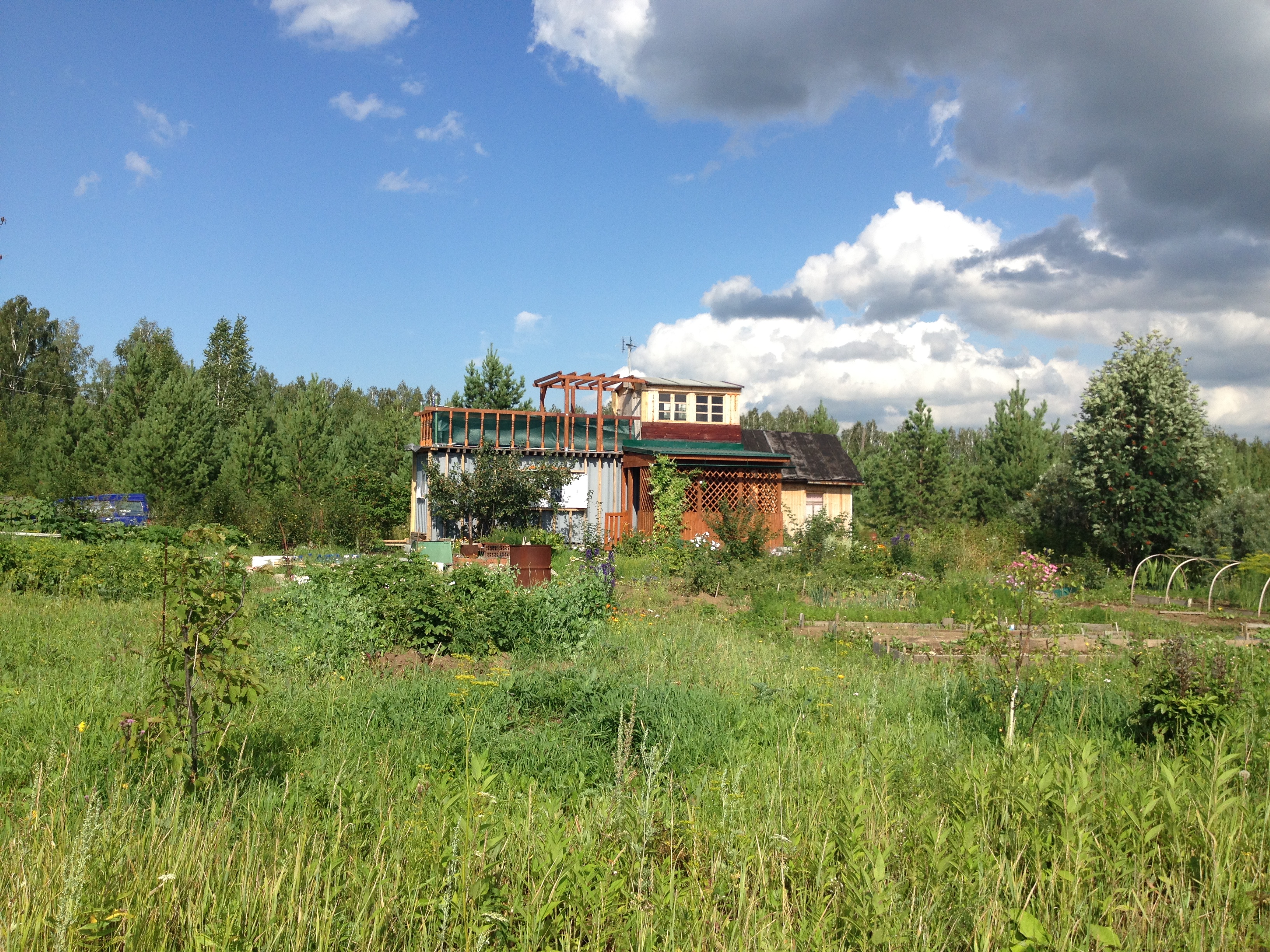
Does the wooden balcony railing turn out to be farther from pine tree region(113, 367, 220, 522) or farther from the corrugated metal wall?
pine tree region(113, 367, 220, 522)

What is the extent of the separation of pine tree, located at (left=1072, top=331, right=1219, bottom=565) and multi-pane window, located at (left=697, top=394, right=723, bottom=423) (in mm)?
10153

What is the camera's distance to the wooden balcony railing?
20.0 metres

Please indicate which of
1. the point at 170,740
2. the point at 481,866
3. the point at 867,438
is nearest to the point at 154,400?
the point at 170,740

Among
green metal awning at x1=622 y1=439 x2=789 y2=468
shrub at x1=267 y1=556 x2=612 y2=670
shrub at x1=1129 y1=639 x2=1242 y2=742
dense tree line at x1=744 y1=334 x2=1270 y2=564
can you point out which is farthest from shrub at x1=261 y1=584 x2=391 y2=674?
dense tree line at x1=744 y1=334 x2=1270 y2=564

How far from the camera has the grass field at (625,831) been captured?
7.64ft

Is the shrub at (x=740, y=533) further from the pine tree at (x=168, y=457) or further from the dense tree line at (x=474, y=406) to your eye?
the pine tree at (x=168, y=457)

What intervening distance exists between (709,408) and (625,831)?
72.1 ft

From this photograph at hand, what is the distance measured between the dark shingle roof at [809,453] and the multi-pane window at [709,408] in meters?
0.99

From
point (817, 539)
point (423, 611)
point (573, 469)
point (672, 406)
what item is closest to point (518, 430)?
point (573, 469)

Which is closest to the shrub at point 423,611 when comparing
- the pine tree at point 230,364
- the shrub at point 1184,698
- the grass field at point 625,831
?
the grass field at point 625,831

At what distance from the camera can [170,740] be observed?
11.0 feet

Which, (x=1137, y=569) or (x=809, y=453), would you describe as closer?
(x=1137, y=569)

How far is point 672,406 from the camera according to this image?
2420 centimetres

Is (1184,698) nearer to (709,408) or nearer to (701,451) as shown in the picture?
(701,451)
